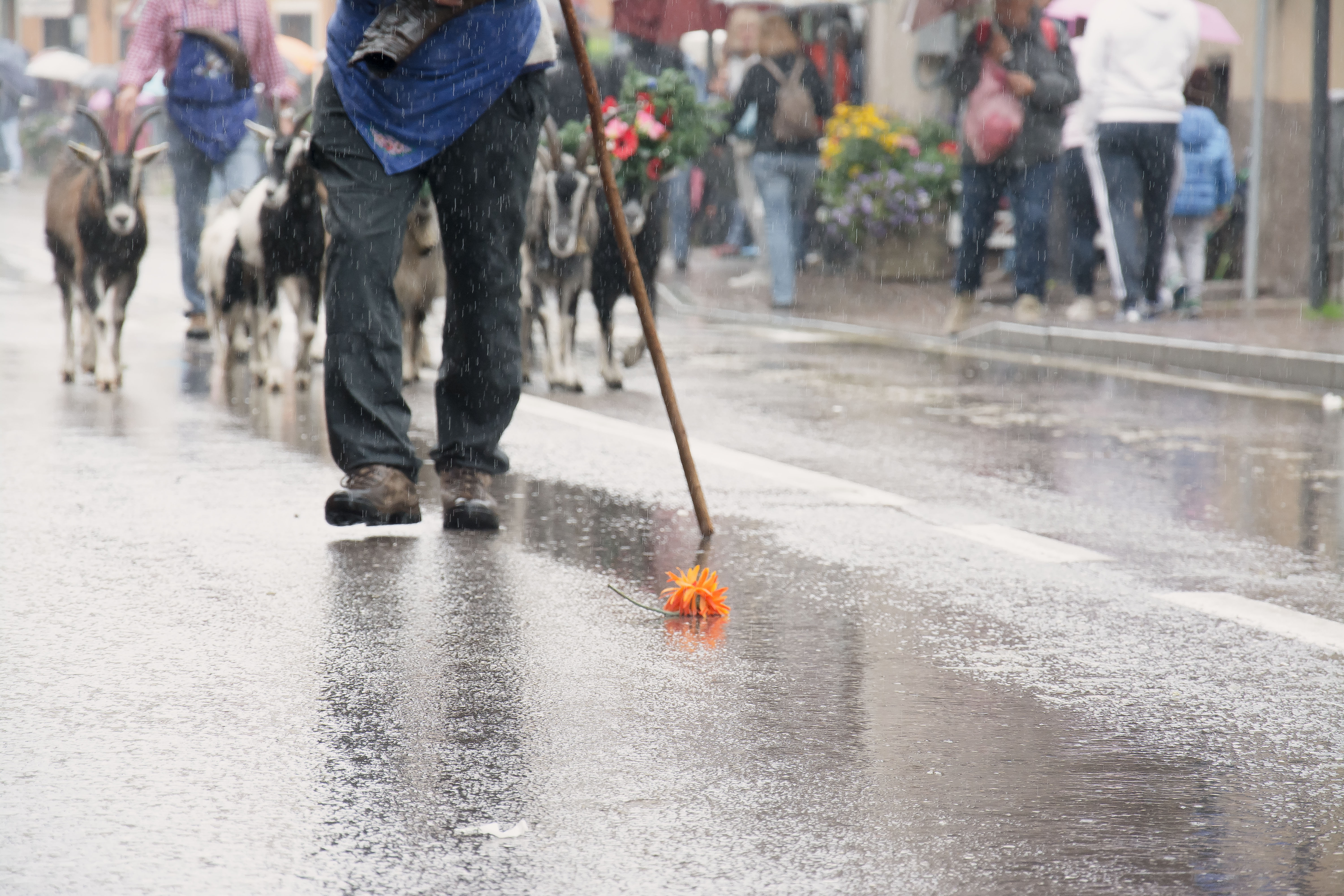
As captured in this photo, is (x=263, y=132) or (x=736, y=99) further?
(x=736, y=99)

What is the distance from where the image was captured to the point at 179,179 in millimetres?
12039

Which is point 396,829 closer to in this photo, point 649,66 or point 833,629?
point 833,629

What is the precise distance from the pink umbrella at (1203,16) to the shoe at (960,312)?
2.85 m

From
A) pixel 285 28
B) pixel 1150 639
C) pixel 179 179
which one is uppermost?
pixel 285 28

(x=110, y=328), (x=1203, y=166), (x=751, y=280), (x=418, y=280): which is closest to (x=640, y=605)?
(x=418, y=280)

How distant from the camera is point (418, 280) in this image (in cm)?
948

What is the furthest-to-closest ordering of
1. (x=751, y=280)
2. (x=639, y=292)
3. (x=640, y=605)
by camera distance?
1. (x=751, y=280)
2. (x=639, y=292)
3. (x=640, y=605)

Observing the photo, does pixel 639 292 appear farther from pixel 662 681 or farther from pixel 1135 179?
pixel 1135 179

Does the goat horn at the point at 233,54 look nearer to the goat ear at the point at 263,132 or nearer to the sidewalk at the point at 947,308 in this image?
the goat ear at the point at 263,132

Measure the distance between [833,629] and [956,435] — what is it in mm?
3725

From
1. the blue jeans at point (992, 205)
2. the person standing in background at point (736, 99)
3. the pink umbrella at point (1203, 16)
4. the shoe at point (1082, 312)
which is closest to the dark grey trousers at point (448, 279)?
the blue jeans at point (992, 205)

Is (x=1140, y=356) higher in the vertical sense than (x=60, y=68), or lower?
lower

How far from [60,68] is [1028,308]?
27.5 meters

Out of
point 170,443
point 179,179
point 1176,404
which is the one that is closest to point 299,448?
point 170,443
